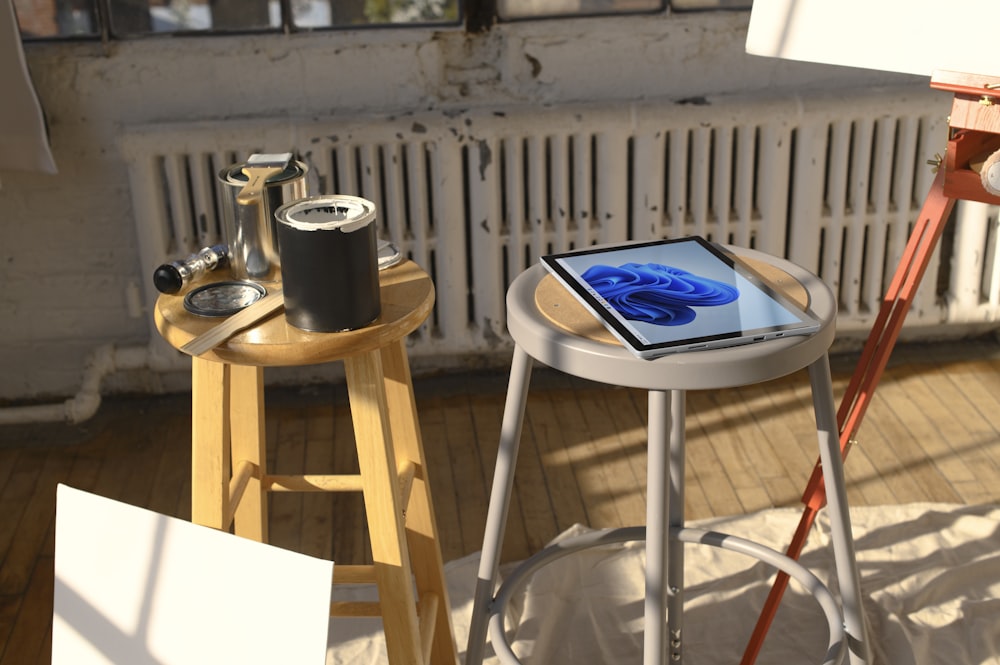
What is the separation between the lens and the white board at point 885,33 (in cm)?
143

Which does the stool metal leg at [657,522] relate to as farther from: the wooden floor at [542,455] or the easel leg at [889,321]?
the wooden floor at [542,455]

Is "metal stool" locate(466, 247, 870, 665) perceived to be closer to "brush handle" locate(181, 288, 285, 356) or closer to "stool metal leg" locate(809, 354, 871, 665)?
"stool metal leg" locate(809, 354, 871, 665)

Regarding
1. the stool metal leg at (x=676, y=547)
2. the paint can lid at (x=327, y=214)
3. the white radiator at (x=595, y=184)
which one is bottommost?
the stool metal leg at (x=676, y=547)

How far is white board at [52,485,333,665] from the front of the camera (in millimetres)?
1339

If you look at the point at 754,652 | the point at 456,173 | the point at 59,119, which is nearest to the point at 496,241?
the point at 456,173

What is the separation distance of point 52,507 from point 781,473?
1615mm

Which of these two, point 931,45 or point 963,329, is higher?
point 931,45

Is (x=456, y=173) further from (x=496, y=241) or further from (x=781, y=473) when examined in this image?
(x=781, y=473)

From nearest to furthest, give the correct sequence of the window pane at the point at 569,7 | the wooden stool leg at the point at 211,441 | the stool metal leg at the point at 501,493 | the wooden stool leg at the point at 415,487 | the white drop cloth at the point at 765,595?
the wooden stool leg at the point at 211,441 → the stool metal leg at the point at 501,493 → the wooden stool leg at the point at 415,487 → the white drop cloth at the point at 765,595 → the window pane at the point at 569,7

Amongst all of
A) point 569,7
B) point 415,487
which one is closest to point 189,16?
point 569,7

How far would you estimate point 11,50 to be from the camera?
8.09ft

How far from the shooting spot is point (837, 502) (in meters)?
1.48

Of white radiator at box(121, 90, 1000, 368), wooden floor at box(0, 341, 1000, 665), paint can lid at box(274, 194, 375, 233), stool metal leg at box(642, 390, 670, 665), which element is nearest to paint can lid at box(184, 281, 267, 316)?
paint can lid at box(274, 194, 375, 233)

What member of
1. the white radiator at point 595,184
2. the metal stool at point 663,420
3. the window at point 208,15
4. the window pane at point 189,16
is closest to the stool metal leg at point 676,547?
the metal stool at point 663,420
